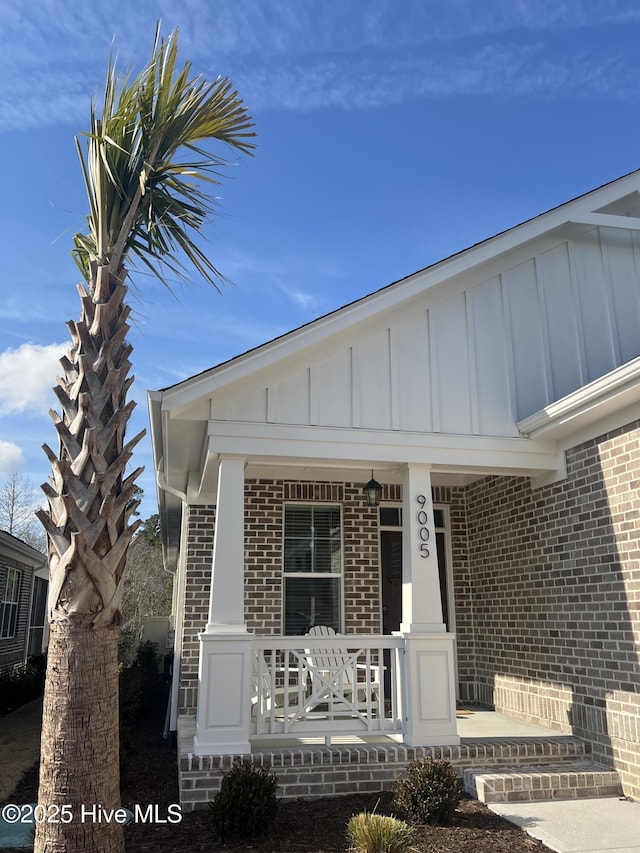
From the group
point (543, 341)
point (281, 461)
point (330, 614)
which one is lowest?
point (330, 614)

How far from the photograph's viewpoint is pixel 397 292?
6.94 metres

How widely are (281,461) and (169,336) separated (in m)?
2.30

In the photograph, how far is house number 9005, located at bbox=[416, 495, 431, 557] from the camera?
266 inches

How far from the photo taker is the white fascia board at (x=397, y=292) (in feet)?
20.9

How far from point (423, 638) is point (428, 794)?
153cm

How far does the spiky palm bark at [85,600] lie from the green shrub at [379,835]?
150 cm

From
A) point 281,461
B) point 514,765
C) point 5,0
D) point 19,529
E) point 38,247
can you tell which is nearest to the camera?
point 38,247

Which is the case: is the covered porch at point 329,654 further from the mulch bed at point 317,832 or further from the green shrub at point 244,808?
the green shrub at point 244,808

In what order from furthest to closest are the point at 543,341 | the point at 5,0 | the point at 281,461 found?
the point at 543,341
the point at 281,461
the point at 5,0

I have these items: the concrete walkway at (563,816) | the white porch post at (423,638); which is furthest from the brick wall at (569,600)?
the white porch post at (423,638)

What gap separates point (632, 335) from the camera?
26.0ft

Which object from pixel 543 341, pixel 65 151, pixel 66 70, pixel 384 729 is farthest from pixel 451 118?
pixel 384 729

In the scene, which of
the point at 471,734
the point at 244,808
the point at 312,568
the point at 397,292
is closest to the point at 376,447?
the point at 397,292

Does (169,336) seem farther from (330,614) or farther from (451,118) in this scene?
(451,118)
